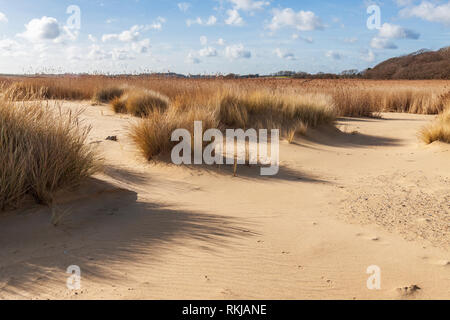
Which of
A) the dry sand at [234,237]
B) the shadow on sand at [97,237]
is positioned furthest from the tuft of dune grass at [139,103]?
the shadow on sand at [97,237]

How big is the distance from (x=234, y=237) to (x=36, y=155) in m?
2.30

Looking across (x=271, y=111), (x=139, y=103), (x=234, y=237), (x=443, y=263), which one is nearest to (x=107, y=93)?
(x=139, y=103)

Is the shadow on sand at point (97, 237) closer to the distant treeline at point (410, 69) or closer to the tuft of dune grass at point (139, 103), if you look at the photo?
the tuft of dune grass at point (139, 103)

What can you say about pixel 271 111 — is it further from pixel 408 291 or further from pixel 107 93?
pixel 107 93

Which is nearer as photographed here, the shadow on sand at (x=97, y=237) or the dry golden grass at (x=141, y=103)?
the shadow on sand at (x=97, y=237)

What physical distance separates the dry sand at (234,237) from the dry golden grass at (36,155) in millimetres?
203

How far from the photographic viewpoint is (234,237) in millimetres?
3580

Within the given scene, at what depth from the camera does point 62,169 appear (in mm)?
4234

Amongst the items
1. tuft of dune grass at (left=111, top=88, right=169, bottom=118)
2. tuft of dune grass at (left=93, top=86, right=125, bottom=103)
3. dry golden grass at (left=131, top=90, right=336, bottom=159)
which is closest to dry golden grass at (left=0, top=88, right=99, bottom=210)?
dry golden grass at (left=131, top=90, right=336, bottom=159)

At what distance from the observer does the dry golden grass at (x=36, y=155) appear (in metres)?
3.74
